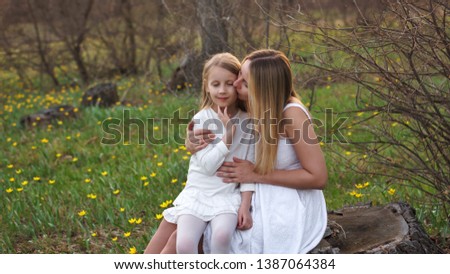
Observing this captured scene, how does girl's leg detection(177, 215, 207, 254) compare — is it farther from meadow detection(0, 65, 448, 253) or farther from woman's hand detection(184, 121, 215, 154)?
meadow detection(0, 65, 448, 253)

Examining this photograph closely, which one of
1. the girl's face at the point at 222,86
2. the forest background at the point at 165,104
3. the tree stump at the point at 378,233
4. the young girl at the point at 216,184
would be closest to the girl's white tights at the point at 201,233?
the young girl at the point at 216,184

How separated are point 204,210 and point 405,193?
1.80m

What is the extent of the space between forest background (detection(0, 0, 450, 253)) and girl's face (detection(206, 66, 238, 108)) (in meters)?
0.43

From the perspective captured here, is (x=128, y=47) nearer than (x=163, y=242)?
No

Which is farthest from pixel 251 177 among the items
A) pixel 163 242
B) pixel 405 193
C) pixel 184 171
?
pixel 184 171

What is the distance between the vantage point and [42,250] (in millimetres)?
3969

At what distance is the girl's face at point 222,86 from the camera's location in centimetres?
298

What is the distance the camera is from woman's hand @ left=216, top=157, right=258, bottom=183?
293 centimetres

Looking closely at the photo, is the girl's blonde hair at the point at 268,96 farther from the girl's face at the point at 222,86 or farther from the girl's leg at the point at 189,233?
the girl's leg at the point at 189,233

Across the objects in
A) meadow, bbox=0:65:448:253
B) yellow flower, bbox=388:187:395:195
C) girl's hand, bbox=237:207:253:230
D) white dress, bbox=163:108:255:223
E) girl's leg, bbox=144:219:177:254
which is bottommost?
meadow, bbox=0:65:448:253

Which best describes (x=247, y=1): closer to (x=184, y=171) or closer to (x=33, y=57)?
(x=184, y=171)

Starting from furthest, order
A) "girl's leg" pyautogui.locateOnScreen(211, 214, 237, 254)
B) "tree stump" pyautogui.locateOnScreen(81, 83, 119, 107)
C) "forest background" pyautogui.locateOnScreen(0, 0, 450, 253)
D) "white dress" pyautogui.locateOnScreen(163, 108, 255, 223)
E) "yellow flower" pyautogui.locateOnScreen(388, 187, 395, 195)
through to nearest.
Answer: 1. "tree stump" pyautogui.locateOnScreen(81, 83, 119, 107)
2. "yellow flower" pyautogui.locateOnScreen(388, 187, 395, 195)
3. "forest background" pyautogui.locateOnScreen(0, 0, 450, 253)
4. "white dress" pyautogui.locateOnScreen(163, 108, 255, 223)
5. "girl's leg" pyautogui.locateOnScreen(211, 214, 237, 254)

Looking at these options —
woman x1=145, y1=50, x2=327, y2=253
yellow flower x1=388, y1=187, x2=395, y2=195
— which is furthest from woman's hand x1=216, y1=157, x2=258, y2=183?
yellow flower x1=388, y1=187, x2=395, y2=195

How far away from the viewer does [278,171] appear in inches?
115
